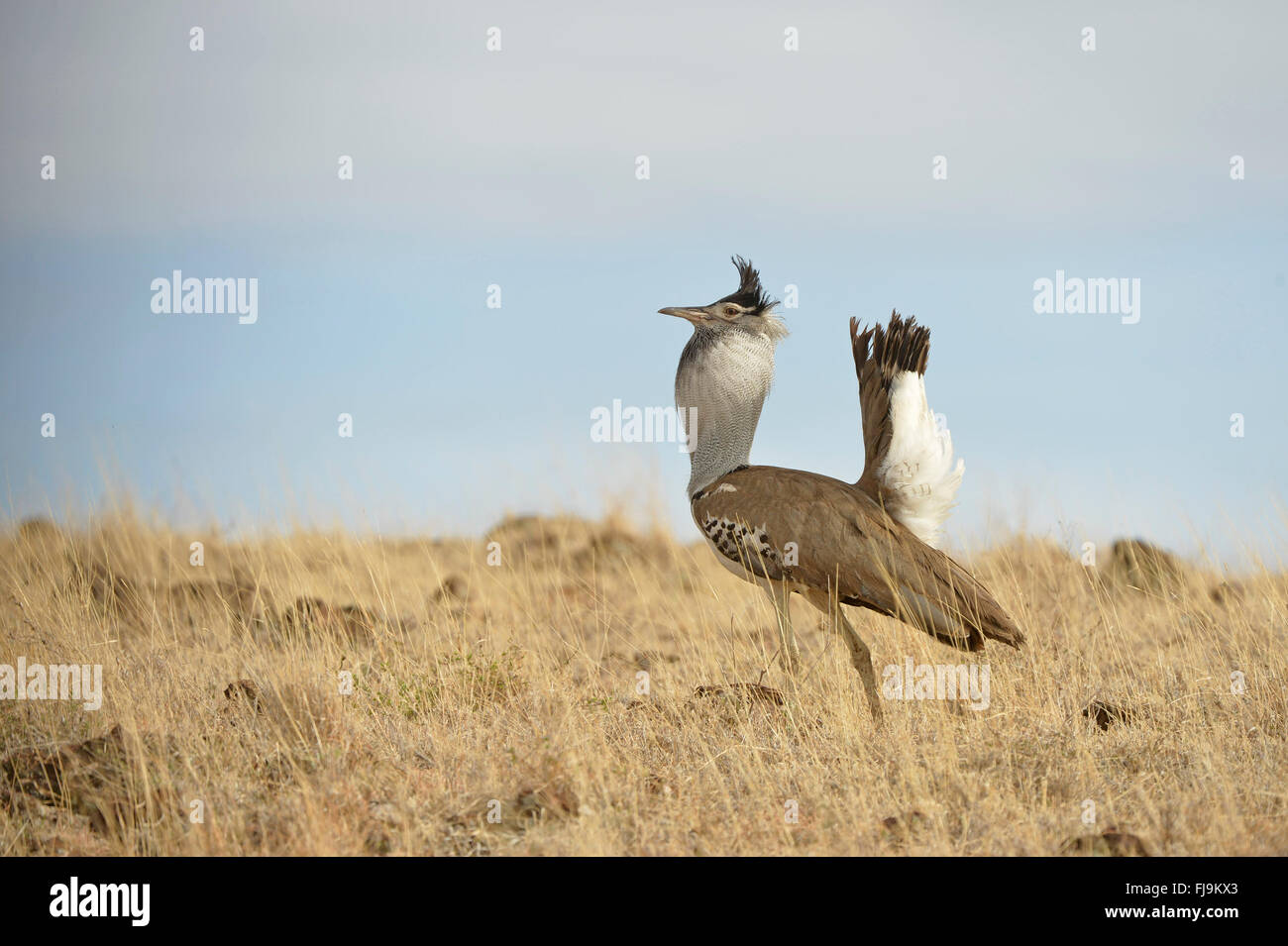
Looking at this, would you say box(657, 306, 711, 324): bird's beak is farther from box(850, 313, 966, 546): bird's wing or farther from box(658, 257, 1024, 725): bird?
box(850, 313, 966, 546): bird's wing

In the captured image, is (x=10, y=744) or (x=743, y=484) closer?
(x=10, y=744)

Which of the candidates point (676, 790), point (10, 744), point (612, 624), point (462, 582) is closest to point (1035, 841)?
point (676, 790)

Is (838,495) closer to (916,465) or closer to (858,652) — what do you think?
(916,465)

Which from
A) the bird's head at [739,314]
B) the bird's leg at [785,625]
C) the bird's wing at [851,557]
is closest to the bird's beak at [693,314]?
the bird's head at [739,314]

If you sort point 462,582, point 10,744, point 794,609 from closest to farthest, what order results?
point 10,744 < point 794,609 < point 462,582

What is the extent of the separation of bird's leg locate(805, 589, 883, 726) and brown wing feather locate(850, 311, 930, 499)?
36.7 inches

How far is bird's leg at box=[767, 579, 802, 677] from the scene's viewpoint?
721cm

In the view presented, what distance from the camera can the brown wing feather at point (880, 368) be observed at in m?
7.73

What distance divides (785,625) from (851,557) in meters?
0.60

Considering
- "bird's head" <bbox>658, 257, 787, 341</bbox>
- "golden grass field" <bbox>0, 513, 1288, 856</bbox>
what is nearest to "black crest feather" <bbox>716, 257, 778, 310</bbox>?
"bird's head" <bbox>658, 257, 787, 341</bbox>

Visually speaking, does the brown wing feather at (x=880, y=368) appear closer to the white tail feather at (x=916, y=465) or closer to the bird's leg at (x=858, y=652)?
the white tail feather at (x=916, y=465)

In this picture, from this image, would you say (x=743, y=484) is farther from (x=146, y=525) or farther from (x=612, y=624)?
(x=146, y=525)
